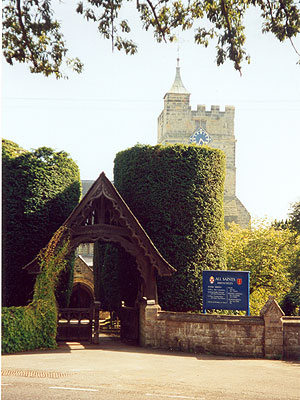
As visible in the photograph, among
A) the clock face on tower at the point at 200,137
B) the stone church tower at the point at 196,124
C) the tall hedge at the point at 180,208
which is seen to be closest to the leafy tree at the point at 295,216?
the tall hedge at the point at 180,208

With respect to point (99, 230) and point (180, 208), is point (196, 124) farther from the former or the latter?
point (99, 230)

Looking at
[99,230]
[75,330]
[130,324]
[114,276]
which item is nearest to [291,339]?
[130,324]

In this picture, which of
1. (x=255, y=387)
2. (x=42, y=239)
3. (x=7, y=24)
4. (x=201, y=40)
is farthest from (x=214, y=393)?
(x=42, y=239)

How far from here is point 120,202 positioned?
16.5m

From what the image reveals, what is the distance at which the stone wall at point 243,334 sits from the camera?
616 inches

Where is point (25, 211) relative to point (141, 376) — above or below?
above

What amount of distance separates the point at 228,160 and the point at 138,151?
171ft

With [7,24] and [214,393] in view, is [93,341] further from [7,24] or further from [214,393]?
[7,24]

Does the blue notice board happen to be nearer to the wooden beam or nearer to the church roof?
the wooden beam

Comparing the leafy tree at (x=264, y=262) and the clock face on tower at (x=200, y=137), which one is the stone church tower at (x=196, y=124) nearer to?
the clock face on tower at (x=200, y=137)

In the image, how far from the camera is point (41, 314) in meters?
15.7

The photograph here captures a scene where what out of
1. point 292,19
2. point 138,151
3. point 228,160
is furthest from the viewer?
point 228,160

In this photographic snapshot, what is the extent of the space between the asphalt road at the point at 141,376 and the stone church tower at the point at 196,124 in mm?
55491

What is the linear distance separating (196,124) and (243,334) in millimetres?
57738
